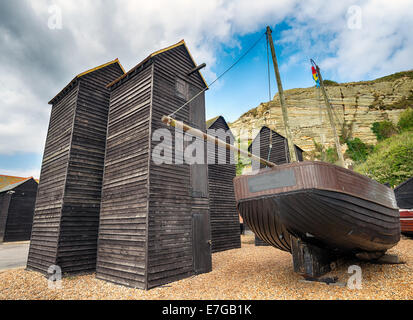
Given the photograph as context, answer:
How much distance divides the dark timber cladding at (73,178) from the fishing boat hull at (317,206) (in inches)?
287

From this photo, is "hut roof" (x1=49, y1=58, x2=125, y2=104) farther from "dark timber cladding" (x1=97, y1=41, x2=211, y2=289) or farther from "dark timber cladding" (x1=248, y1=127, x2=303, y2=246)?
"dark timber cladding" (x1=248, y1=127, x2=303, y2=246)

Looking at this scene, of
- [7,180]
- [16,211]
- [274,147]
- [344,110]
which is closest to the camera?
[274,147]

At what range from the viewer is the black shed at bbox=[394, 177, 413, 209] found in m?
12.2

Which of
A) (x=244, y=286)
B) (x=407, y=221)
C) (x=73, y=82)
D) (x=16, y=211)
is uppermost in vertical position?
(x=73, y=82)

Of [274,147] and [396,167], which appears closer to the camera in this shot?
[274,147]

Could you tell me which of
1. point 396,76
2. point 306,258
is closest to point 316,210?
point 306,258

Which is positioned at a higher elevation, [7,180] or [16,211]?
[7,180]

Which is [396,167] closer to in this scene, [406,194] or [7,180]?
[406,194]

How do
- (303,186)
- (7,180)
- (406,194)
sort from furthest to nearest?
(7,180)
(406,194)
(303,186)

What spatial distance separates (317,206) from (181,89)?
7563mm

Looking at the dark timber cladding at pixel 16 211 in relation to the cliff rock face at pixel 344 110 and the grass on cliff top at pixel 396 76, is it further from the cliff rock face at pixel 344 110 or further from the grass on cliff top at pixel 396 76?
the grass on cliff top at pixel 396 76

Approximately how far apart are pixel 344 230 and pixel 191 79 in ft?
28.6

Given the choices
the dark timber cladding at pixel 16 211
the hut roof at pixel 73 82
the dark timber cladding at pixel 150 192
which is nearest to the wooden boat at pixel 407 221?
the dark timber cladding at pixel 150 192

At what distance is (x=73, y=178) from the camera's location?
9086 millimetres
